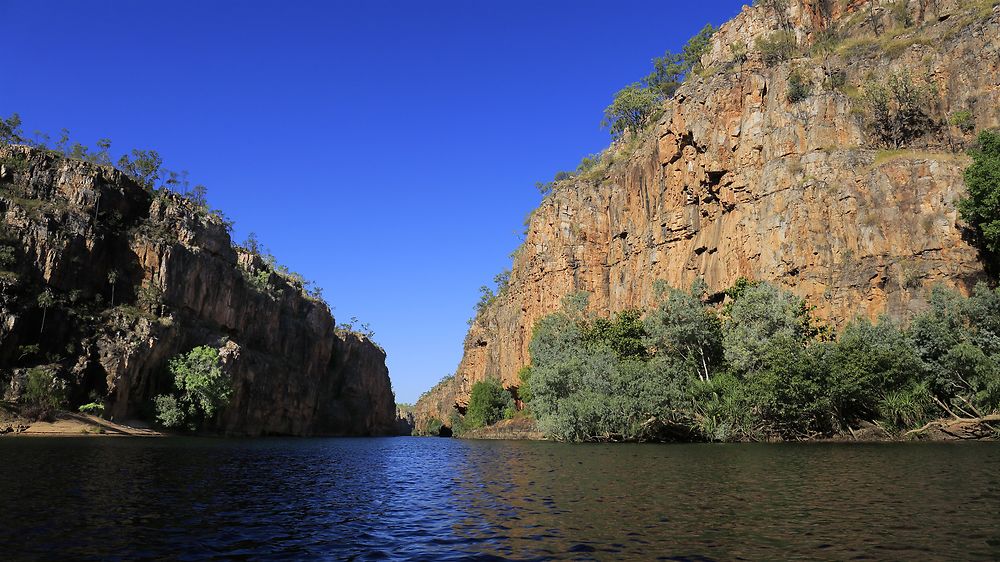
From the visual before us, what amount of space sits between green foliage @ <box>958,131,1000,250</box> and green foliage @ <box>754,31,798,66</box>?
3646 cm

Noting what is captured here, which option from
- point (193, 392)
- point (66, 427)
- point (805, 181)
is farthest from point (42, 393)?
point (805, 181)

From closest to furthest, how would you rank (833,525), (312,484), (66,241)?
(833,525)
(312,484)
(66,241)

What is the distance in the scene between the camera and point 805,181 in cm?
7969

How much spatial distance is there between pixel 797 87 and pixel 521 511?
8285 cm

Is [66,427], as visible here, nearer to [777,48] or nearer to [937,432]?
[937,432]

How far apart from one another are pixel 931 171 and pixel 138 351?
108 metres

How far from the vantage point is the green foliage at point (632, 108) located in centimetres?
13362

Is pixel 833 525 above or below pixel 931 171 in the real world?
below

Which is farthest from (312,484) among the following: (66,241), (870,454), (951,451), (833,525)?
(66,241)

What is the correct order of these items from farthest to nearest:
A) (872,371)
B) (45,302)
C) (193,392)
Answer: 1. (193,392)
2. (45,302)
3. (872,371)

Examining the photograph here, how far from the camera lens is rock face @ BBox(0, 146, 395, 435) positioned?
285 feet

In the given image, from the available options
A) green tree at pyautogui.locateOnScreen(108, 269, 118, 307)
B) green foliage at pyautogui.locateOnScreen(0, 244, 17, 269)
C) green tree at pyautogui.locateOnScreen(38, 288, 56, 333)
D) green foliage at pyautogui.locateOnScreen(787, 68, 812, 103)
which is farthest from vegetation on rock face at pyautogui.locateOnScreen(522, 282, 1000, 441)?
green foliage at pyautogui.locateOnScreen(0, 244, 17, 269)

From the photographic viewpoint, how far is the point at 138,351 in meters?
93.4

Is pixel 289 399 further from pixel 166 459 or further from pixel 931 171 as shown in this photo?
pixel 931 171
